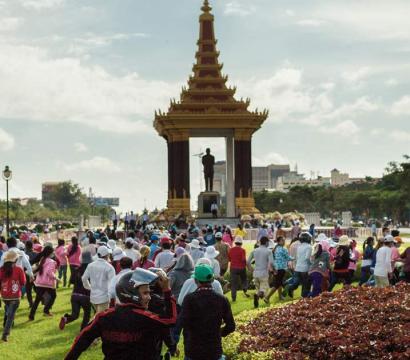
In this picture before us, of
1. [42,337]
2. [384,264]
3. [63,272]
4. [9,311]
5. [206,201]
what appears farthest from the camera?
[206,201]

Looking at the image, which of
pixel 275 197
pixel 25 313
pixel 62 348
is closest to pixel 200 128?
pixel 25 313

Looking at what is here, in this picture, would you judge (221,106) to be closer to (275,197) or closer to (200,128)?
(200,128)

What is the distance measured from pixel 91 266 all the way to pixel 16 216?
119517mm

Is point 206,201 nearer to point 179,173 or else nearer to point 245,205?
point 245,205

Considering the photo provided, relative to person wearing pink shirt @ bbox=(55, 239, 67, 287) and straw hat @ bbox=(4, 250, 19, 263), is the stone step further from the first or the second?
straw hat @ bbox=(4, 250, 19, 263)

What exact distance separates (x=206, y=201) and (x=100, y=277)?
45.1 meters

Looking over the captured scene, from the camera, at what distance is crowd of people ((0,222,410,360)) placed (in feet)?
20.8

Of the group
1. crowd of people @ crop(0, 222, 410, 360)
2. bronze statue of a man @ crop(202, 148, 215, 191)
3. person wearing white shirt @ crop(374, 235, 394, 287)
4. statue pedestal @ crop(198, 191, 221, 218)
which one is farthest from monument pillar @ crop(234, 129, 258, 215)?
person wearing white shirt @ crop(374, 235, 394, 287)

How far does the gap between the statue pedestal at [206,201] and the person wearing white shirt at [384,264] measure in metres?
41.8

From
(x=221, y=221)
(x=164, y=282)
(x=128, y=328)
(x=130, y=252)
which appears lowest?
(x=128, y=328)

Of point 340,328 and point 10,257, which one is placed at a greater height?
point 10,257

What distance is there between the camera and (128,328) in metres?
6.25

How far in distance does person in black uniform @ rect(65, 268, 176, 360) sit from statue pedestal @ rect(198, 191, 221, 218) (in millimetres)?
51753

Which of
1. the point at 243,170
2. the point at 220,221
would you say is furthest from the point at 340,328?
the point at 243,170
